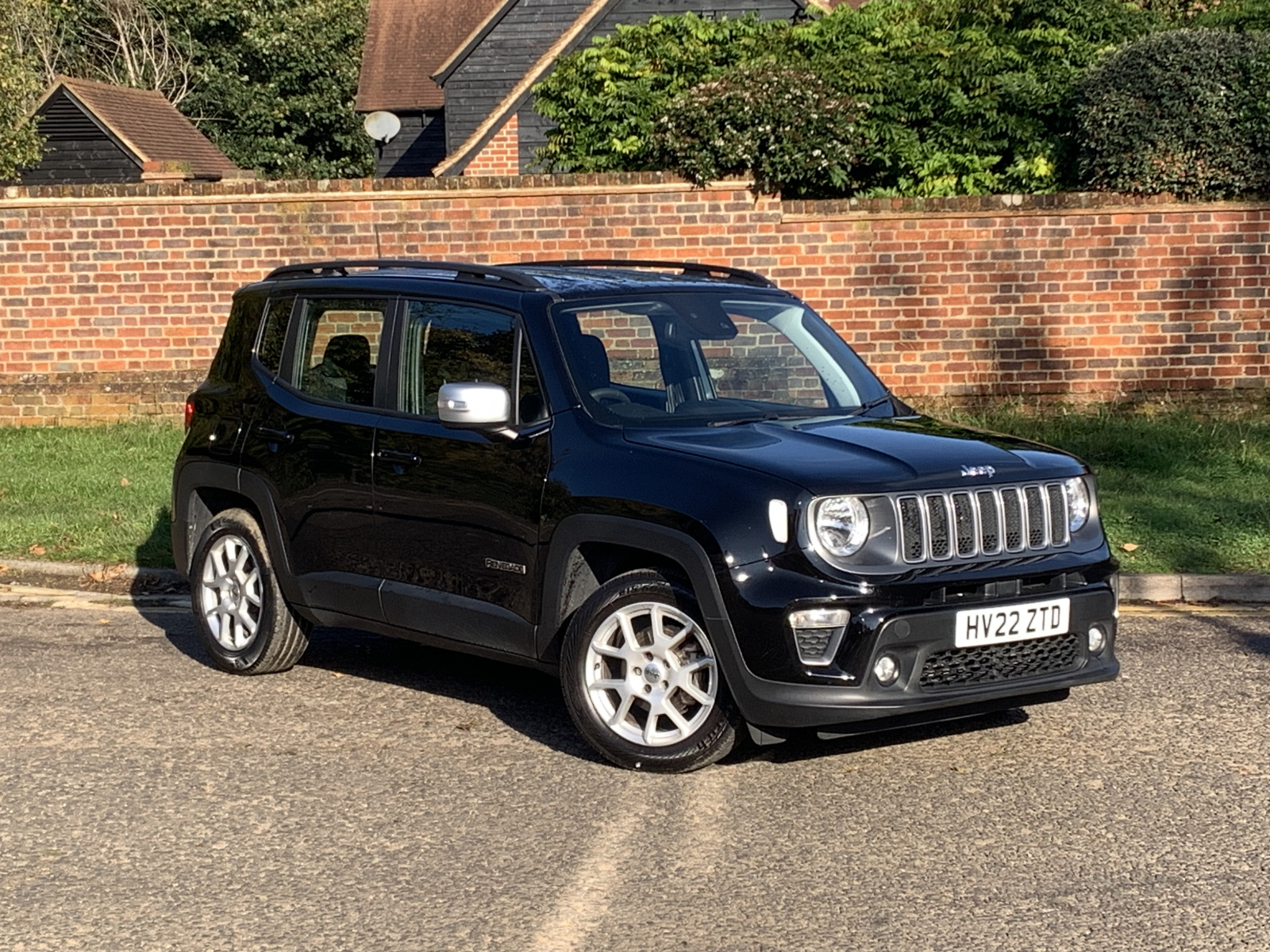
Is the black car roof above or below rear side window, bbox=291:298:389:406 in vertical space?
above

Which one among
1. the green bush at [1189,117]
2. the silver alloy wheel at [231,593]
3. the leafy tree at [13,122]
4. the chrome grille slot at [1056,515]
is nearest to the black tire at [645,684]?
the chrome grille slot at [1056,515]

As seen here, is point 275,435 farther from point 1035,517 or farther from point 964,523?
point 1035,517

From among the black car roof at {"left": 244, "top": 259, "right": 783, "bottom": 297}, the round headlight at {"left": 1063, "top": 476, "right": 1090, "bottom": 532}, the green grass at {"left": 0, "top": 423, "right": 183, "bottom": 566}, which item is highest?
the black car roof at {"left": 244, "top": 259, "right": 783, "bottom": 297}

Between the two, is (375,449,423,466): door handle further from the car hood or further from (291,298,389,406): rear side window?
the car hood

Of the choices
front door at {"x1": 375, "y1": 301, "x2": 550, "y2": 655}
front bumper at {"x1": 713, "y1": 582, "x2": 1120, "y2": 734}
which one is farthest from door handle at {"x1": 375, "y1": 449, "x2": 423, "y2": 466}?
front bumper at {"x1": 713, "y1": 582, "x2": 1120, "y2": 734}

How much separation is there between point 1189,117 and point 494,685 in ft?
31.6

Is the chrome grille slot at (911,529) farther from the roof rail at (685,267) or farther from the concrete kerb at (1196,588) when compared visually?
the concrete kerb at (1196,588)

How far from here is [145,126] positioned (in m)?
41.9

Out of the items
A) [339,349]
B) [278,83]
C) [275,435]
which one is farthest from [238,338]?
[278,83]

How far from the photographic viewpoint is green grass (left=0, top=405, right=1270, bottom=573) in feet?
33.2

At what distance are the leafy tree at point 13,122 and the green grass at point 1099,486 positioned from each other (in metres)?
21.8

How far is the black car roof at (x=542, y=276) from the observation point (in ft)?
22.9

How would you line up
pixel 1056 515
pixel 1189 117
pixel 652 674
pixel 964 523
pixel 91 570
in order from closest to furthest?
pixel 964 523 → pixel 652 674 → pixel 1056 515 → pixel 91 570 → pixel 1189 117

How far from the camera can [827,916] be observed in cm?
471
